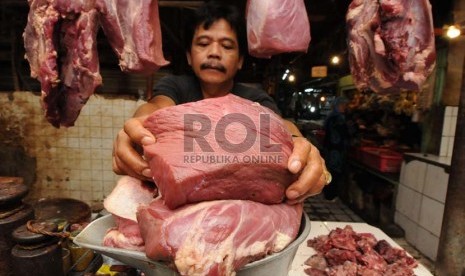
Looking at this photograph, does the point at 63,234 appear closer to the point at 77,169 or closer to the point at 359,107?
the point at 77,169

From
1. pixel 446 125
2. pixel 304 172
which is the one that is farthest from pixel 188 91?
pixel 446 125

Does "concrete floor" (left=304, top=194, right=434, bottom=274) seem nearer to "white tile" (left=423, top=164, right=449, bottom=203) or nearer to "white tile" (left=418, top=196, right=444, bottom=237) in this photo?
"white tile" (left=418, top=196, right=444, bottom=237)

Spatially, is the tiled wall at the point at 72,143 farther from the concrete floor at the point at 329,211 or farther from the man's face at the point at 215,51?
the concrete floor at the point at 329,211

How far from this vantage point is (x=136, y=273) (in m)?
1.67

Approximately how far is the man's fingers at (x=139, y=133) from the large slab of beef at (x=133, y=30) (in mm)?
563

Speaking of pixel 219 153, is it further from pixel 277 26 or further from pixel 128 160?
pixel 277 26

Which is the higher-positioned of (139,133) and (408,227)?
(139,133)

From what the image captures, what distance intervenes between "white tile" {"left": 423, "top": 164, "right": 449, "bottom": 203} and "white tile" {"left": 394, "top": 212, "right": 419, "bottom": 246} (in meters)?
0.73

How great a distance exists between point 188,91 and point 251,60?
5.92 m

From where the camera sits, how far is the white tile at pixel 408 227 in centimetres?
522

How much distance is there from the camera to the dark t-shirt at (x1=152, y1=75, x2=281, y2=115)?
8.30 feet

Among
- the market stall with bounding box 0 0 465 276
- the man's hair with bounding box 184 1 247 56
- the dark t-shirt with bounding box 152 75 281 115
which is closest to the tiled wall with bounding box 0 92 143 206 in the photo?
the market stall with bounding box 0 0 465 276

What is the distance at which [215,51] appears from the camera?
227 cm

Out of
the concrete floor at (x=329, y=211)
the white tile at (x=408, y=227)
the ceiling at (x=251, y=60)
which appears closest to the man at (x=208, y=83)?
the ceiling at (x=251, y=60)
